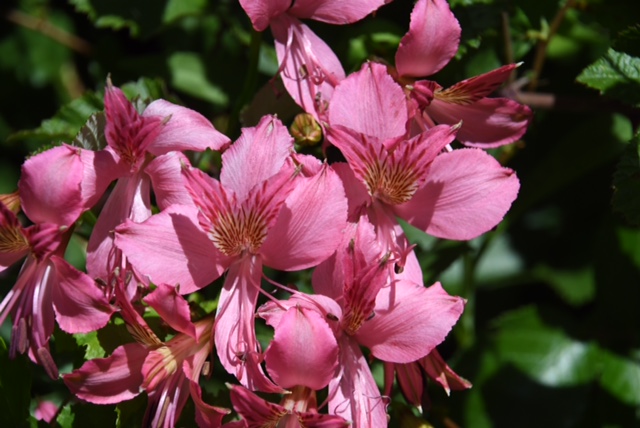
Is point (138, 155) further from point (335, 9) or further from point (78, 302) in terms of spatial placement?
point (335, 9)

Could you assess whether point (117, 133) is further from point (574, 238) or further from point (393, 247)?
point (574, 238)

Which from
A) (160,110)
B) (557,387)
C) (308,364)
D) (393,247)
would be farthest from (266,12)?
(557,387)

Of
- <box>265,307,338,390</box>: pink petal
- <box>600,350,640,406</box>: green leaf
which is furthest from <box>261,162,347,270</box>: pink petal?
<box>600,350,640,406</box>: green leaf

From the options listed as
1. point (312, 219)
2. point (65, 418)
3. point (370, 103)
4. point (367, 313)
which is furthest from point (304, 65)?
point (65, 418)

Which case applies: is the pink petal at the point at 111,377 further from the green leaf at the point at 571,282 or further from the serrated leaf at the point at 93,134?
the green leaf at the point at 571,282

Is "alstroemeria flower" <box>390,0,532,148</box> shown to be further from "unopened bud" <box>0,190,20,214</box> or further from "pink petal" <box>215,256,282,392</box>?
"unopened bud" <box>0,190,20,214</box>

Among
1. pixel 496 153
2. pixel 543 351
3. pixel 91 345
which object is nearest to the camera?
pixel 91 345

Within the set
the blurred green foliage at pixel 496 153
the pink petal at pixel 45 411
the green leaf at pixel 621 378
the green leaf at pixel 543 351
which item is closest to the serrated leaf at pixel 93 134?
the blurred green foliage at pixel 496 153
